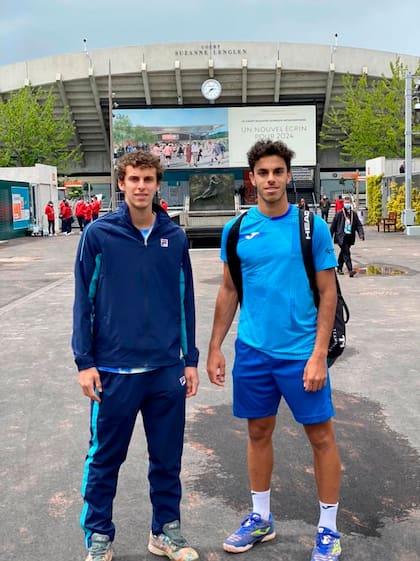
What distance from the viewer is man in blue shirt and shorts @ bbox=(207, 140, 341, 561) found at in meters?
3.09

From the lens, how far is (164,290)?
310 centimetres

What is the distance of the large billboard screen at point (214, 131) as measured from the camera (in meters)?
53.1

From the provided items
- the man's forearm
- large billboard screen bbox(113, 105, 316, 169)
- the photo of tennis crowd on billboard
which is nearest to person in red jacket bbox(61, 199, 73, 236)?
large billboard screen bbox(113, 105, 316, 169)

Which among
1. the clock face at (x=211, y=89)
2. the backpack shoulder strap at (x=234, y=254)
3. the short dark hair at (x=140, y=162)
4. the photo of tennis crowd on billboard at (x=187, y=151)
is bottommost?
the backpack shoulder strap at (x=234, y=254)

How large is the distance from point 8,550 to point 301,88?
52.7m

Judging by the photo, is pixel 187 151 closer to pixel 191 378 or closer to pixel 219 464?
pixel 219 464

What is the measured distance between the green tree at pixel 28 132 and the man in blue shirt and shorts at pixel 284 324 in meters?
45.0

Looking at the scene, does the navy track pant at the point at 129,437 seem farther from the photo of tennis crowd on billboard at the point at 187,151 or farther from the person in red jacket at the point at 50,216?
the photo of tennis crowd on billboard at the point at 187,151

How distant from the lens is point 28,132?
45844 mm

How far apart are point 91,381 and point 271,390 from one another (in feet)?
2.67

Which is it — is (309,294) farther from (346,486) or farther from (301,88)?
(301,88)

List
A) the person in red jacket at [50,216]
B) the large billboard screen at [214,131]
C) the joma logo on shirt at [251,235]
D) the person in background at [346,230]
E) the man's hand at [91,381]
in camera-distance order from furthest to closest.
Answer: the large billboard screen at [214,131] → the person in red jacket at [50,216] → the person in background at [346,230] → the joma logo on shirt at [251,235] → the man's hand at [91,381]

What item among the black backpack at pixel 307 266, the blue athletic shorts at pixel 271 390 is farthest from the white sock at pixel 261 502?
the black backpack at pixel 307 266

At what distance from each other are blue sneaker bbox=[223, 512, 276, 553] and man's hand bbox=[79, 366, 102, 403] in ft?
3.13
